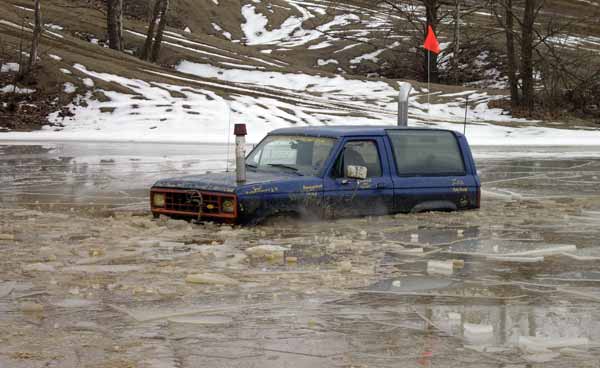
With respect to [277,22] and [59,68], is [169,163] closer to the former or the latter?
[59,68]

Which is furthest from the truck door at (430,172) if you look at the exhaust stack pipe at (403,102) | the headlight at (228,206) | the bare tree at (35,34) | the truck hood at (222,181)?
the bare tree at (35,34)

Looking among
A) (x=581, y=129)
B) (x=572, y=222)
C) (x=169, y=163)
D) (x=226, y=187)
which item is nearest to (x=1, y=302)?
(x=226, y=187)

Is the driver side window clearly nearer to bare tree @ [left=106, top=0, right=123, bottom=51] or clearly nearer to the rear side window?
the rear side window

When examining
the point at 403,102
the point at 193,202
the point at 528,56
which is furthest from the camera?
the point at 528,56

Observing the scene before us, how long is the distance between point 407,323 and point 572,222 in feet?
20.1

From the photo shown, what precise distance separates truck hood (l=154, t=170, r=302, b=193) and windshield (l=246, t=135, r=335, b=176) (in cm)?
23

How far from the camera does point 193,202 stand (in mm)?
11109

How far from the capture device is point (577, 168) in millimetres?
20766

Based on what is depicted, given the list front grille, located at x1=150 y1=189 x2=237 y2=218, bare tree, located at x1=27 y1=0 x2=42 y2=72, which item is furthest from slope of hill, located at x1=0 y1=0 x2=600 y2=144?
front grille, located at x1=150 y1=189 x2=237 y2=218

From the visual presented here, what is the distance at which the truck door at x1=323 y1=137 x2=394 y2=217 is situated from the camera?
11445mm

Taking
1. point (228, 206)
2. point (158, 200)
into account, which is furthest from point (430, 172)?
point (158, 200)

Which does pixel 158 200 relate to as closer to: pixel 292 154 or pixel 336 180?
pixel 292 154

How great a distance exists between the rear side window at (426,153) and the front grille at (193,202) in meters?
2.48

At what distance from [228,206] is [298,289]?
2.98 meters
